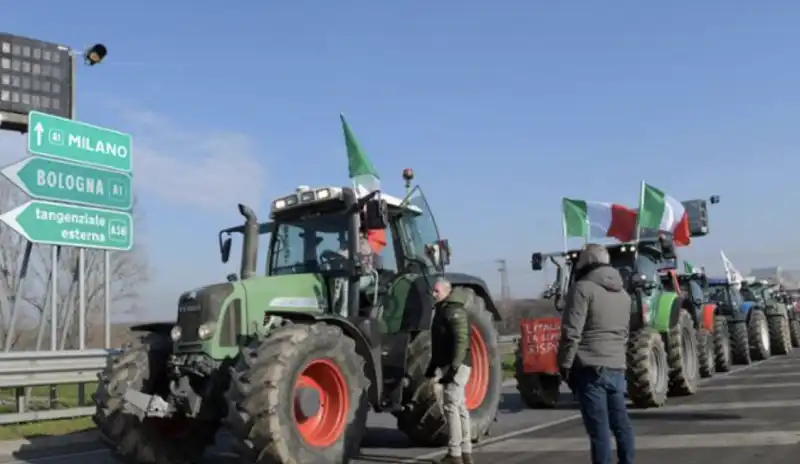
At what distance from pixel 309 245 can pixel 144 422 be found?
2540 millimetres

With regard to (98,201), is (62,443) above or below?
below

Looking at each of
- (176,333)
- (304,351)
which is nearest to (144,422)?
(176,333)

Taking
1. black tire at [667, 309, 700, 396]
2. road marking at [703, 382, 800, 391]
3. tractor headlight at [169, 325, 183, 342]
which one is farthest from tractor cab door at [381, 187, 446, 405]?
road marking at [703, 382, 800, 391]

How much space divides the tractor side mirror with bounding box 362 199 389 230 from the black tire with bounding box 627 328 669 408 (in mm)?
4865

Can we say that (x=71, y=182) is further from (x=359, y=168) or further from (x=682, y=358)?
(x=682, y=358)

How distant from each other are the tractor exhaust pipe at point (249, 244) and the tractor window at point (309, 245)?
43 centimetres

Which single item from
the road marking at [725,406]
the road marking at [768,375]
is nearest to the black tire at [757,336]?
the road marking at [768,375]

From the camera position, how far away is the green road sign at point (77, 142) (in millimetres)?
11769

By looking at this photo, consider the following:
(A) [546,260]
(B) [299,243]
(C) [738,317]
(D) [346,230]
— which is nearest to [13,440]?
(B) [299,243]

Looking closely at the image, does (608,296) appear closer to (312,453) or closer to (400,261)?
(312,453)

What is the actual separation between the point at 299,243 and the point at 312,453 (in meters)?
2.82

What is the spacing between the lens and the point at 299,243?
9.12m

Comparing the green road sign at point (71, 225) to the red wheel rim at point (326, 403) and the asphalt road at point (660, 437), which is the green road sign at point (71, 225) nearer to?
the asphalt road at point (660, 437)

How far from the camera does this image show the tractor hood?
777 centimetres
